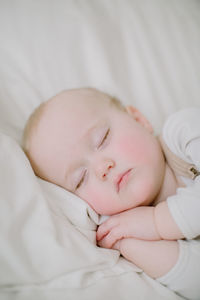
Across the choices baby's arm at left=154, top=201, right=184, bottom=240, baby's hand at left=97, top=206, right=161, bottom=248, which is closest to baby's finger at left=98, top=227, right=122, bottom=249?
baby's hand at left=97, top=206, right=161, bottom=248

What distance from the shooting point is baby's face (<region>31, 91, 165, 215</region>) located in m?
0.95

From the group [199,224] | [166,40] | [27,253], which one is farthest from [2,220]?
[166,40]

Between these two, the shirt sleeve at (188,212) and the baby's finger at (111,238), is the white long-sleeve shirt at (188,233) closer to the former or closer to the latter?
the shirt sleeve at (188,212)

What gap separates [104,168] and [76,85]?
56 cm

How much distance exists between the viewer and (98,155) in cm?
98

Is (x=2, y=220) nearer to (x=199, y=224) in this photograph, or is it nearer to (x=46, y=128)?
(x=46, y=128)

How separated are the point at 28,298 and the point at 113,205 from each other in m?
0.36

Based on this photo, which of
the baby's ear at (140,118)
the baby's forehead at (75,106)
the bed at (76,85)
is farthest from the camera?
the baby's ear at (140,118)

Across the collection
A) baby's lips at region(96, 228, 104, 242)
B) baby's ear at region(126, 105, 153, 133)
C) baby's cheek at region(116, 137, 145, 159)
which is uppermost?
baby's ear at region(126, 105, 153, 133)

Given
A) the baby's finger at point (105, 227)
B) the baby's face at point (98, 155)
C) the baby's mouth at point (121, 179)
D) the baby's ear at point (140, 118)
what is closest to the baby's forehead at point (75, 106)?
the baby's face at point (98, 155)

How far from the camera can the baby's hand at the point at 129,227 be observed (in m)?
0.95

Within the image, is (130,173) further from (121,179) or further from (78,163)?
(78,163)

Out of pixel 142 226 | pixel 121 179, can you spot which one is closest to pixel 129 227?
pixel 142 226

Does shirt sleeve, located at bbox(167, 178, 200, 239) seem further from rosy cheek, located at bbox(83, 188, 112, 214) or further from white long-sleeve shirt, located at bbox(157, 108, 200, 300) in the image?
rosy cheek, located at bbox(83, 188, 112, 214)
